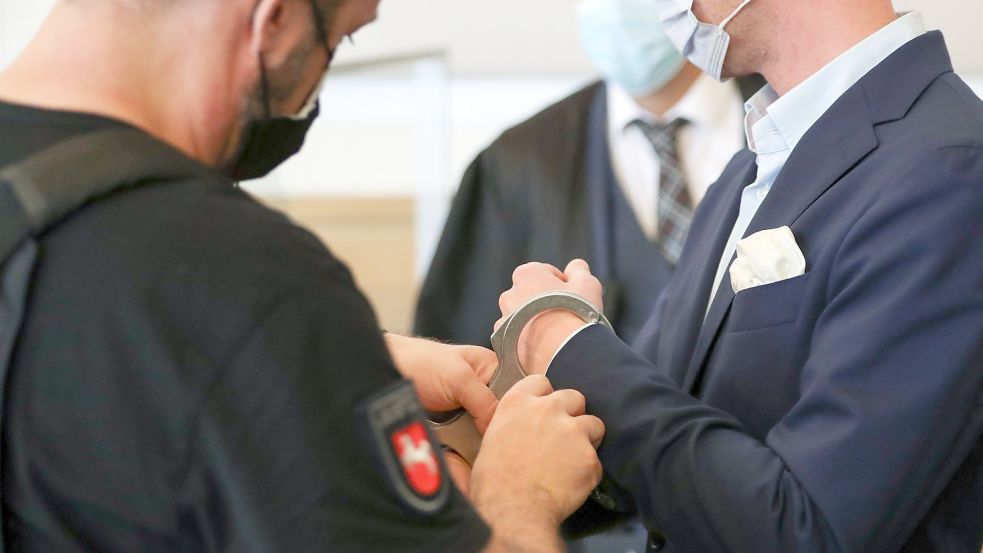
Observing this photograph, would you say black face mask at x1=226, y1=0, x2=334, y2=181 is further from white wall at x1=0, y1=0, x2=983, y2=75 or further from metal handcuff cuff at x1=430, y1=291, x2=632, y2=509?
white wall at x1=0, y1=0, x2=983, y2=75

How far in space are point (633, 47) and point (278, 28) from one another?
6.03ft

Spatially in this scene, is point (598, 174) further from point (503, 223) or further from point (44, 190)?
point (44, 190)

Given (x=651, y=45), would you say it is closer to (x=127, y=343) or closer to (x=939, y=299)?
(x=939, y=299)

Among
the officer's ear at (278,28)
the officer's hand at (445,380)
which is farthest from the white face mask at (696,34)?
the officer's ear at (278,28)

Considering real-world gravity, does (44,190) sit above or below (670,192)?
above

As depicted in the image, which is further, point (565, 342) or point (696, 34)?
point (696, 34)

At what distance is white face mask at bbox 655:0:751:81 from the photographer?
1399mm

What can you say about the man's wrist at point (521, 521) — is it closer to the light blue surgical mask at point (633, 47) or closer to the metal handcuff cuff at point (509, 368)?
the metal handcuff cuff at point (509, 368)

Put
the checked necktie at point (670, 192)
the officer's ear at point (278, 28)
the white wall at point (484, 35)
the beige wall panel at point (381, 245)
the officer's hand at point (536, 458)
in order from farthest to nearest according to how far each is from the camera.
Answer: the white wall at point (484, 35) < the beige wall panel at point (381, 245) < the checked necktie at point (670, 192) < the officer's hand at point (536, 458) < the officer's ear at point (278, 28)

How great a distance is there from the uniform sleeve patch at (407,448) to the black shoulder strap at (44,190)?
227 mm

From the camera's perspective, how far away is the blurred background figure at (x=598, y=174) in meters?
2.59

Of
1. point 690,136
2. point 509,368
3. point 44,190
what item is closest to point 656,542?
point 509,368

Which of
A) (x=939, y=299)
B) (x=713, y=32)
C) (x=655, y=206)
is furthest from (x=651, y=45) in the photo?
(x=939, y=299)

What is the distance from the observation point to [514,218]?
267 cm
